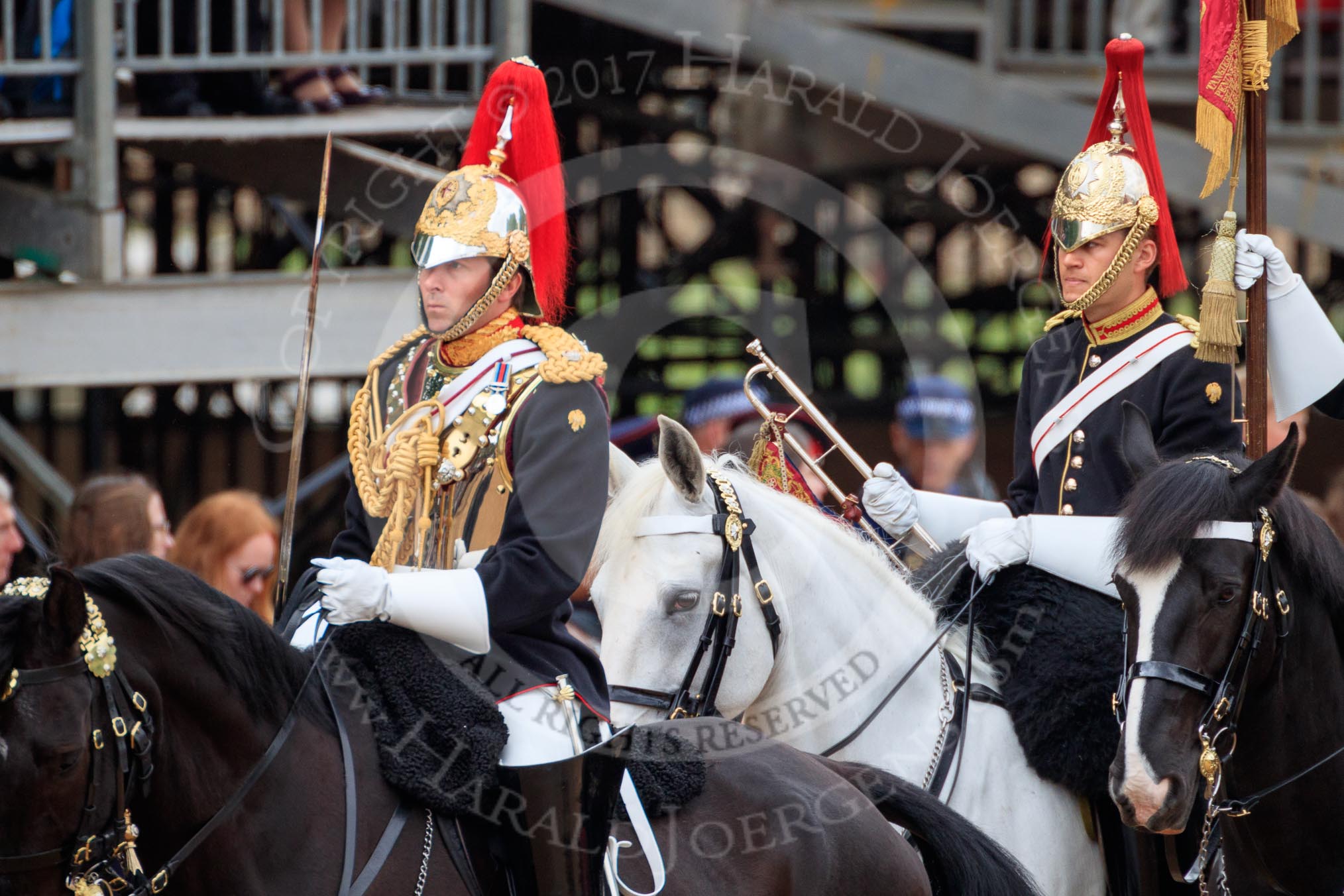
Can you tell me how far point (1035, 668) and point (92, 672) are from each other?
232cm

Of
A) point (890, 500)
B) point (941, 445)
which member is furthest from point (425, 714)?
point (941, 445)

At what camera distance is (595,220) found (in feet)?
31.5

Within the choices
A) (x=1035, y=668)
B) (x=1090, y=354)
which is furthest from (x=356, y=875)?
(x=1090, y=354)

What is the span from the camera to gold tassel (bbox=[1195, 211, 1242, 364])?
3.86 m

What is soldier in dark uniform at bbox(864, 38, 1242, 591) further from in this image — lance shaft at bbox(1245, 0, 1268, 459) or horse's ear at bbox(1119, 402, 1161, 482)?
horse's ear at bbox(1119, 402, 1161, 482)

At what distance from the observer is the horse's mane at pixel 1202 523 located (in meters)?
3.25

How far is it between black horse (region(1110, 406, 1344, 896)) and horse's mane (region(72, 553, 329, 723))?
1623 millimetres

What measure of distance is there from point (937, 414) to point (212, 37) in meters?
3.62

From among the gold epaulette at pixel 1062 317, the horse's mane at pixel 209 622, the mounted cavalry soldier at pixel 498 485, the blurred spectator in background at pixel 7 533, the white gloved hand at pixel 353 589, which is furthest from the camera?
the blurred spectator in background at pixel 7 533

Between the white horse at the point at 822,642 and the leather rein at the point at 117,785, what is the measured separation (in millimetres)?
1384

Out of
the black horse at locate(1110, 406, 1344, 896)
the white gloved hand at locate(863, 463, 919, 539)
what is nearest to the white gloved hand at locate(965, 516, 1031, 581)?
the white gloved hand at locate(863, 463, 919, 539)

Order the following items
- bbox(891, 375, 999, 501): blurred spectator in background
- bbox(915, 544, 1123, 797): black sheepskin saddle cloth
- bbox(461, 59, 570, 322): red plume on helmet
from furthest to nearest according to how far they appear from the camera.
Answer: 1. bbox(891, 375, 999, 501): blurred spectator in background
2. bbox(915, 544, 1123, 797): black sheepskin saddle cloth
3. bbox(461, 59, 570, 322): red plume on helmet

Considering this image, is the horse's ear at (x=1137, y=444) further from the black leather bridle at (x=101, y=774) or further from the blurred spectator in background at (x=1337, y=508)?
the blurred spectator in background at (x=1337, y=508)

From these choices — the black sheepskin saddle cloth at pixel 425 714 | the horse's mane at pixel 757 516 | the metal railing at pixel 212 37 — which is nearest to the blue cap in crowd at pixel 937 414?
the horse's mane at pixel 757 516
